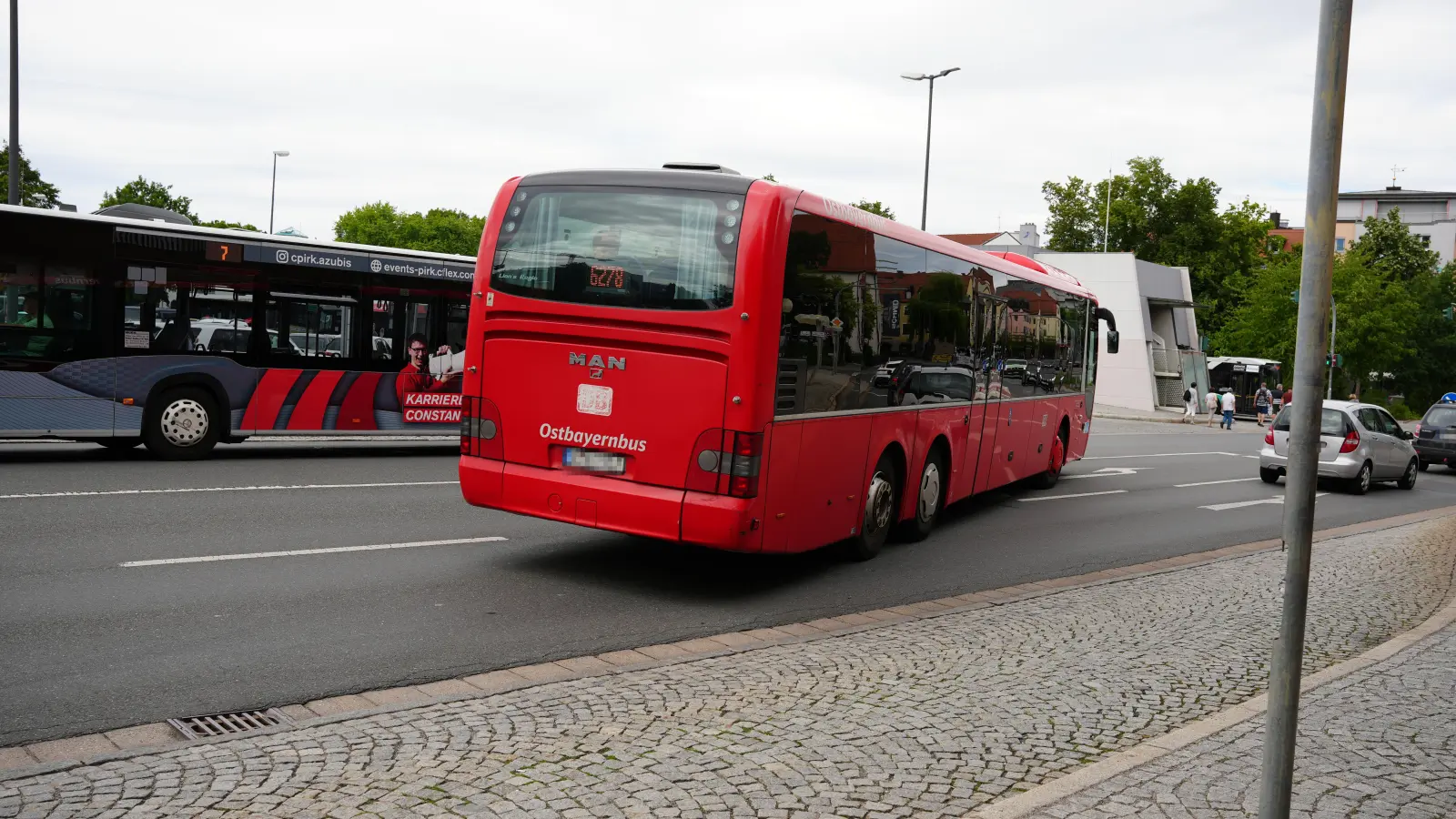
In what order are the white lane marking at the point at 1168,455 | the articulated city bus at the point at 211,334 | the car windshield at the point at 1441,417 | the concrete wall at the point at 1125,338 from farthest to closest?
the concrete wall at the point at 1125,338, the car windshield at the point at 1441,417, the white lane marking at the point at 1168,455, the articulated city bus at the point at 211,334

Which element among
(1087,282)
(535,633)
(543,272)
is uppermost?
(1087,282)

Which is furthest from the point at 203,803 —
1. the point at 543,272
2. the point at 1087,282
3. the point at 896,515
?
the point at 1087,282

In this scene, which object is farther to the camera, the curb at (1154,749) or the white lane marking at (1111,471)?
the white lane marking at (1111,471)

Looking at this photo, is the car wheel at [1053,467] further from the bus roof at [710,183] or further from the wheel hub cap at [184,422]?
the wheel hub cap at [184,422]

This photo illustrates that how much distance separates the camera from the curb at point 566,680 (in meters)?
5.00

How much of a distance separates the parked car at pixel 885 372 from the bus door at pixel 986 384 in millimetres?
2705

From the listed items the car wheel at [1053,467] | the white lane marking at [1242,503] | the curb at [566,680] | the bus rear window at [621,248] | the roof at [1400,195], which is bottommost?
the curb at [566,680]

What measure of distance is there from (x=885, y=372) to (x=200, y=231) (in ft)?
30.6

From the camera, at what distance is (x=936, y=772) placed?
5160 millimetres

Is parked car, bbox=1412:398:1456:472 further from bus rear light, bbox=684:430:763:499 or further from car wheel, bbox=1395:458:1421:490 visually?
bus rear light, bbox=684:430:763:499

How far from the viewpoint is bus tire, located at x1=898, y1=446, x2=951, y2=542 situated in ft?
39.2

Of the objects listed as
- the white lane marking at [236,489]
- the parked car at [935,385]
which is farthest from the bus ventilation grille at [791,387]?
the white lane marking at [236,489]

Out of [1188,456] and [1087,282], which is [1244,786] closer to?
[1188,456]

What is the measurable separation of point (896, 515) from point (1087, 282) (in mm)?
53212
